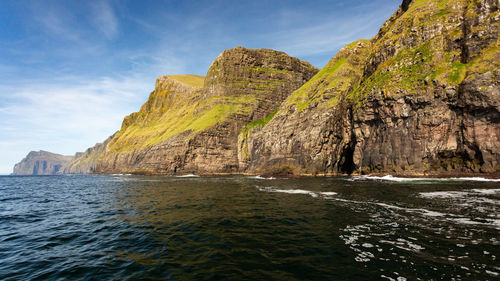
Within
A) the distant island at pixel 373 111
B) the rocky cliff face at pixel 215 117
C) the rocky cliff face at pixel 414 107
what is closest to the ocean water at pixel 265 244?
the rocky cliff face at pixel 414 107

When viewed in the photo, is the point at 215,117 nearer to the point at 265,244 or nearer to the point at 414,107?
the point at 414,107

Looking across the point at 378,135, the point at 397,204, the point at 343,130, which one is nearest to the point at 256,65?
the point at 343,130

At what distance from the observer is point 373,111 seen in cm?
6059

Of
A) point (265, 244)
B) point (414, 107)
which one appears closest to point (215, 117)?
point (414, 107)

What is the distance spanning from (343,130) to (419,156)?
982 inches

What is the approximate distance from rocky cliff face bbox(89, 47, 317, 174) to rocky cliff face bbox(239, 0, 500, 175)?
109ft

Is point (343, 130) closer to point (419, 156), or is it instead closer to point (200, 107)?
point (419, 156)

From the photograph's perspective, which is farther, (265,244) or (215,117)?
(215,117)

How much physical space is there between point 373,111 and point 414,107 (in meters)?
10.0

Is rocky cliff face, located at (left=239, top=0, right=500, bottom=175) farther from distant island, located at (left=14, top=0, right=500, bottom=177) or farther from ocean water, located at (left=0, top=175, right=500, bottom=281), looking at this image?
ocean water, located at (left=0, top=175, right=500, bottom=281)

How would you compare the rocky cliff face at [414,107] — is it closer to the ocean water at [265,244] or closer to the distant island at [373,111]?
the distant island at [373,111]

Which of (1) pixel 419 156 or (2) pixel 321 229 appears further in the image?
(1) pixel 419 156

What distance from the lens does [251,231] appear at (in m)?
13.0

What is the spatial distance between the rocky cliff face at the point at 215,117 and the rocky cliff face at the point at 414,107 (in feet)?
109
